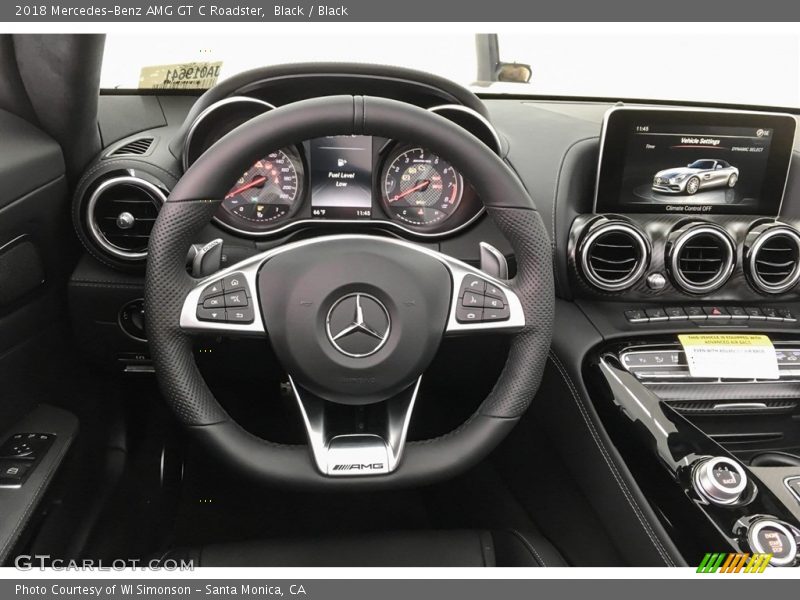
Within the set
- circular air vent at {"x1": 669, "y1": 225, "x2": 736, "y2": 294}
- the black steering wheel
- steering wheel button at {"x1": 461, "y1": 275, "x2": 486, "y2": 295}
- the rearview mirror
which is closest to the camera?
the black steering wheel

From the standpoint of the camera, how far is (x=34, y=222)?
1558 millimetres

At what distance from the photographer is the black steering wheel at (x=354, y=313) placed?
49.5 inches

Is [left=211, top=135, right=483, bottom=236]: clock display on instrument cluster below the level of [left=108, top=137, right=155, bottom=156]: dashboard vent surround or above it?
below

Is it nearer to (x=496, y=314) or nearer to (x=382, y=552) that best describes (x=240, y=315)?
(x=496, y=314)

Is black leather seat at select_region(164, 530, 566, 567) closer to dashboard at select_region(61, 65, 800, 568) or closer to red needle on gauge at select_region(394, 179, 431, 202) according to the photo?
dashboard at select_region(61, 65, 800, 568)

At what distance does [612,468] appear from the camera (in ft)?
5.07

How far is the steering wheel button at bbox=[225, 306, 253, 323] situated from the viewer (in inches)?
51.4

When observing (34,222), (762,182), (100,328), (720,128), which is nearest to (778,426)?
(762,182)

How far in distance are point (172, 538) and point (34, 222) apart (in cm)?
86

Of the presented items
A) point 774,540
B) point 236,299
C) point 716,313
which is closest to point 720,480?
point 774,540

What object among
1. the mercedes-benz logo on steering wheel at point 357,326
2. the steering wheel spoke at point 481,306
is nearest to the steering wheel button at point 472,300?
the steering wheel spoke at point 481,306

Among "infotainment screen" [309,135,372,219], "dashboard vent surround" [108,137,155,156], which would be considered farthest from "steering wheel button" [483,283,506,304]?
"dashboard vent surround" [108,137,155,156]

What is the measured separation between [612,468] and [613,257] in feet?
1.64

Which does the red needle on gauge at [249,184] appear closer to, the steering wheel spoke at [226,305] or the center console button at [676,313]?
the steering wheel spoke at [226,305]
